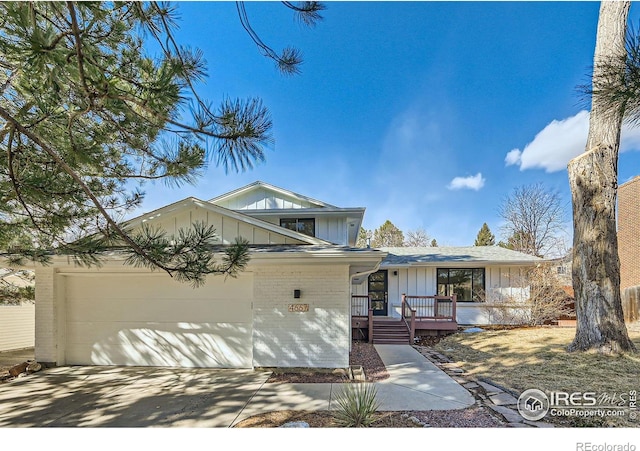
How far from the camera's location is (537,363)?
20.3 ft

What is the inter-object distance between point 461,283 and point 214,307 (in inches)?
434

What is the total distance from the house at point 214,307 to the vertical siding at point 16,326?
3.93 meters

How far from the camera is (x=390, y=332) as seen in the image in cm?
992

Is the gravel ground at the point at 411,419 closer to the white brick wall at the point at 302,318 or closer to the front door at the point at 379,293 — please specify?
the white brick wall at the point at 302,318

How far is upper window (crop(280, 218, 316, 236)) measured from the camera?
10.1 metres

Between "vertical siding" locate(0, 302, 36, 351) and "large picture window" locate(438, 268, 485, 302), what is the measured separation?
592 inches

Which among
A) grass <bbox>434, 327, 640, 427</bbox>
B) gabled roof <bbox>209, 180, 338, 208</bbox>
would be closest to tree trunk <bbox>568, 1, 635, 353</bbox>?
grass <bbox>434, 327, 640, 427</bbox>

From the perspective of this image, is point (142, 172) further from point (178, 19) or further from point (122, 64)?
point (178, 19)

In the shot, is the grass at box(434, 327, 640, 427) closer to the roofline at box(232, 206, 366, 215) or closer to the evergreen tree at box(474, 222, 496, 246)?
the roofline at box(232, 206, 366, 215)

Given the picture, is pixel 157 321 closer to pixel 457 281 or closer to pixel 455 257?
pixel 457 281

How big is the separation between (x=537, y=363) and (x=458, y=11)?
23.1 feet

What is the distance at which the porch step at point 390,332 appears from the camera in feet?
31.0

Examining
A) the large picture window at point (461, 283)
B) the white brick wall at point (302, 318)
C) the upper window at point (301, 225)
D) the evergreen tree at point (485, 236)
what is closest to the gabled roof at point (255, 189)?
the upper window at point (301, 225)

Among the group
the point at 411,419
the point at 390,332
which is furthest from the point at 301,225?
the point at 411,419
